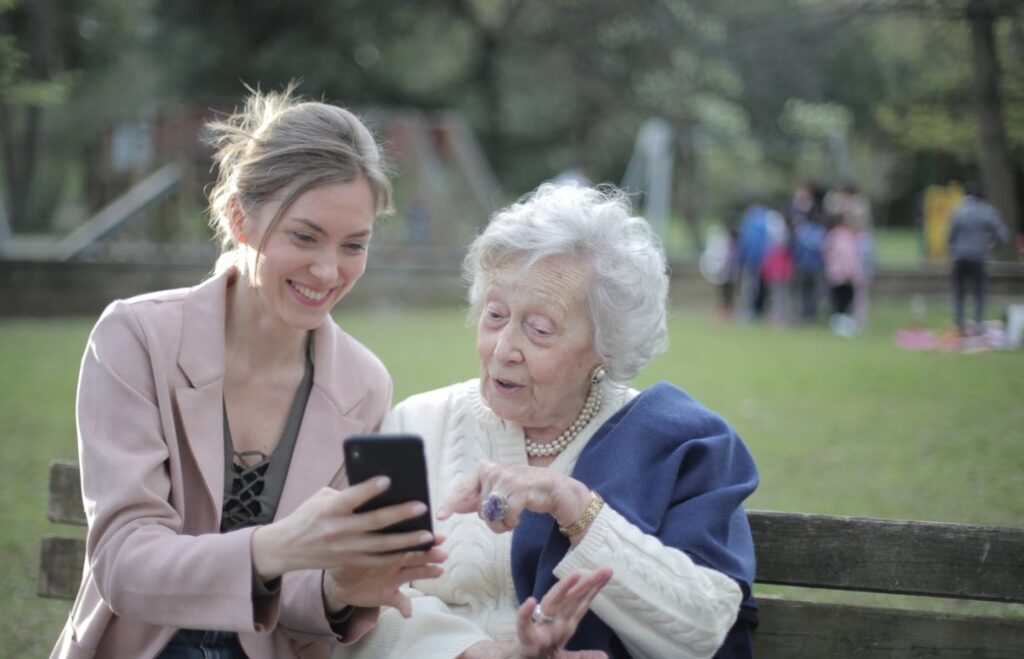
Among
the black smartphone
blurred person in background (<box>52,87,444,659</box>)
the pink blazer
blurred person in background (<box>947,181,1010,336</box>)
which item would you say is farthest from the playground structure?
the black smartphone

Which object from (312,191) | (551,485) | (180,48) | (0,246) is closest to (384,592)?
(551,485)

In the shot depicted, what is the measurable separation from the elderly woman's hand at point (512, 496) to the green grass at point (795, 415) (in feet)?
3.62

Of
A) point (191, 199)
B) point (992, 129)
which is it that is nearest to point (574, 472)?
point (992, 129)

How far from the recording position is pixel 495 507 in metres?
2.75

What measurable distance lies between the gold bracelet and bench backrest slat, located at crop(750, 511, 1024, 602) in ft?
2.18

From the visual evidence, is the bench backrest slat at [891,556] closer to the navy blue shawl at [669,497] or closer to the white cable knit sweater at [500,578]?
the navy blue shawl at [669,497]

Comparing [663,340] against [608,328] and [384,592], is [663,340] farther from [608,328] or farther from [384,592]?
[384,592]

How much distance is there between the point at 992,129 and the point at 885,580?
61.7 feet

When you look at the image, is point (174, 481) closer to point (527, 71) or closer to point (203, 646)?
point (203, 646)

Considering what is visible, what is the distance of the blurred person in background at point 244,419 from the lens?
109 inches

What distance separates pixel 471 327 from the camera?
3646mm

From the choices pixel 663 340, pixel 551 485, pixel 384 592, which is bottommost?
pixel 384 592

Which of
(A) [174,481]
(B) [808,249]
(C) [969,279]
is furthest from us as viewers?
(B) [808,249]

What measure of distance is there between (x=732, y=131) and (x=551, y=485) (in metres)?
37.0
